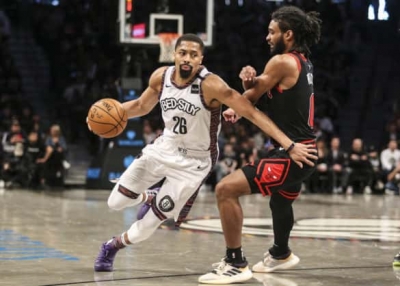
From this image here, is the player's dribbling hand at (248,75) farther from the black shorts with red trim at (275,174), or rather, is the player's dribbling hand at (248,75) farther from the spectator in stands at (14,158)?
the spectator in stands at (14,158)

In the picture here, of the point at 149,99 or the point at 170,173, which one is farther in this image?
the point at 149,99

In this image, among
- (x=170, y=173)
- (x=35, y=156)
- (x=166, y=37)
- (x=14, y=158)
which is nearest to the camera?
(x=170, y=173)

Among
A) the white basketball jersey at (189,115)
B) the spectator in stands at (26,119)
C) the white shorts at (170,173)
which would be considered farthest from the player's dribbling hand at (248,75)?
the spectator in stands at (26,119)

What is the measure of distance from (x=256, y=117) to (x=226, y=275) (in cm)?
120

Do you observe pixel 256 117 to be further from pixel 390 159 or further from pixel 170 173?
pixel 390 159

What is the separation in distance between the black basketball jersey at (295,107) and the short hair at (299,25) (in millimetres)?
143

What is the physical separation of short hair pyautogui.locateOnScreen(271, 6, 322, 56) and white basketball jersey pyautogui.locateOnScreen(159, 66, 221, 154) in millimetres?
706

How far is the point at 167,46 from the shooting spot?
16.1 m

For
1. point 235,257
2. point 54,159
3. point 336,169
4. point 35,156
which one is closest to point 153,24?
point 54,159

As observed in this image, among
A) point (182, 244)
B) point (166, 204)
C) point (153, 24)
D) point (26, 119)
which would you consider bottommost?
point (182, 244)

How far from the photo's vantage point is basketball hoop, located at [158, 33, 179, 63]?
1597 centimetres

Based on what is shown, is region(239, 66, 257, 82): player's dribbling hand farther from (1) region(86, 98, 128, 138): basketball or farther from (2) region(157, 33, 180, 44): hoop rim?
(2) region(157, 33, 180, 44): hoop rim

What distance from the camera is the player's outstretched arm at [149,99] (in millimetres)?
7129

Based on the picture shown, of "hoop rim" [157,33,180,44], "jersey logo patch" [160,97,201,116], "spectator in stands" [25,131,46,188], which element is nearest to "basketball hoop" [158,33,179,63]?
"hoop rim" [157,33,180,44]
